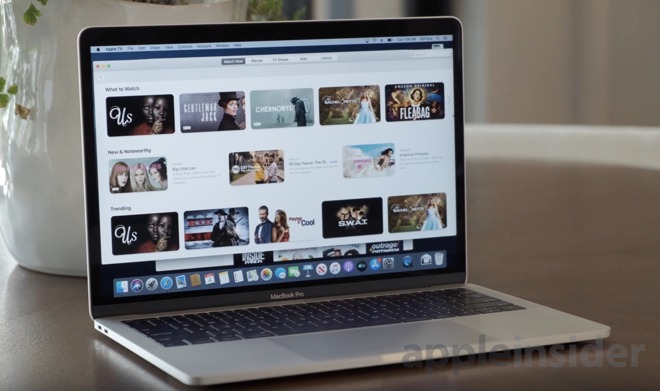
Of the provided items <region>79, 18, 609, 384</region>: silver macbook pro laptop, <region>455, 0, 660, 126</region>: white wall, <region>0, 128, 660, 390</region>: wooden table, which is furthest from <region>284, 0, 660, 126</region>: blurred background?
<region>79, 18, 609, 384</region>: silver macbook pro laptop

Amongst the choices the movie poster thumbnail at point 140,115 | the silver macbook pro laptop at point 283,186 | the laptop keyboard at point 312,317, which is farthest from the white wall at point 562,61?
the movie poster thumbnail at point 140,115

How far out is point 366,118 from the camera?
1065 millimetres

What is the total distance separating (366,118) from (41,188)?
375 mm

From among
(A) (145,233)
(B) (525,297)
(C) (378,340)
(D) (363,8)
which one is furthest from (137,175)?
(D) (363,8)

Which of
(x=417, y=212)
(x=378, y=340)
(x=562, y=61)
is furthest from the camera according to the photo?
(x=562, y=61)

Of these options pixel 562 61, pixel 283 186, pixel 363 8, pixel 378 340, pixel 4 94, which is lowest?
pixel 378 340

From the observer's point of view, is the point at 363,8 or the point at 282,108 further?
the point at 363,8

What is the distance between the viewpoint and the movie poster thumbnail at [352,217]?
104cm

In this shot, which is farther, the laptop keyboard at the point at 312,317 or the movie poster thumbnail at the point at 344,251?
the movie poster thumbnail at the point at 344,251

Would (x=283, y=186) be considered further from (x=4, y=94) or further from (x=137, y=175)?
(x=4, y=94)

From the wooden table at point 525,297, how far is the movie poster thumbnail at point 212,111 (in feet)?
0.74

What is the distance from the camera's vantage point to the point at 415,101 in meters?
1.08

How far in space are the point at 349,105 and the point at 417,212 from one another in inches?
5.5

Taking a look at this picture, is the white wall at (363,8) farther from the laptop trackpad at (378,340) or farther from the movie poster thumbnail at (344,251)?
the laptop trackpad at (378,340)
